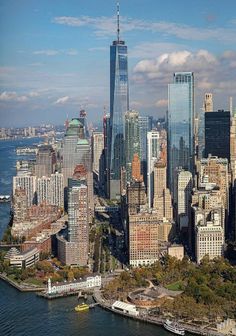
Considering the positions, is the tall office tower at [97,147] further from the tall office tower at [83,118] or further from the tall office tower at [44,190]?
the tall office tower at [44,190]

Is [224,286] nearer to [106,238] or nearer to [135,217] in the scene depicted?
[135,217]

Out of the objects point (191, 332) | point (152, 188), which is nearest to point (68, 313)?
point (191, 332)

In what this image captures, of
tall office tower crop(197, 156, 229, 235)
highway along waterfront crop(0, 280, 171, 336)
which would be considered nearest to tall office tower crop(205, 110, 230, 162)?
tall office tower crop(197, 156, 229, 235)

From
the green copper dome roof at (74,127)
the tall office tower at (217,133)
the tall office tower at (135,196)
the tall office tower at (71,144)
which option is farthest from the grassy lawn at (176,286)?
the green copper dome roof at (74,127)

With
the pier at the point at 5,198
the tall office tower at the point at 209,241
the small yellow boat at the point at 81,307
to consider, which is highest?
the pier at the point at 5,198

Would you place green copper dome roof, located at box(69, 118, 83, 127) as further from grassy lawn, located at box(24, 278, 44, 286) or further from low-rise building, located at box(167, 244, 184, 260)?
grassy lawn, located at box(24, 278, 44, 286)
